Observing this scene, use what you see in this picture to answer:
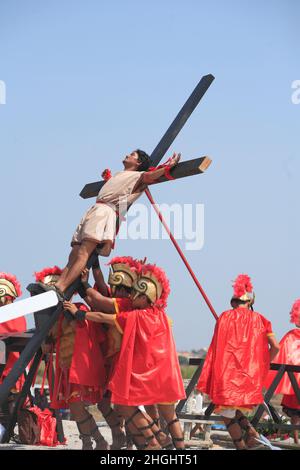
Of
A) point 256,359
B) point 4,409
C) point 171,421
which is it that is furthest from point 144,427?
point 4,409

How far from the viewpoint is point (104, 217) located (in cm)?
757

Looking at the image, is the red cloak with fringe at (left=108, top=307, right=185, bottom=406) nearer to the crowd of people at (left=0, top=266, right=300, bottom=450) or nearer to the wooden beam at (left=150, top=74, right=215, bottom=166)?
the crowd of people at (left=0, top=266, right=300, bottom=450)

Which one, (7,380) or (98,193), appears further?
(98,193)

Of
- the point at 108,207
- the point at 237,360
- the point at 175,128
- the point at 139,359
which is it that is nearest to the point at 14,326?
the point at 108,207

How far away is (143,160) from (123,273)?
1020 millimetres

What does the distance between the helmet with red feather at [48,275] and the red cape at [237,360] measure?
153 cm

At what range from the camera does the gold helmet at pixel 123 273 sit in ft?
25.0

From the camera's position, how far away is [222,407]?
8.12 meters

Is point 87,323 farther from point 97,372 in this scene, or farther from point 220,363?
point 220,363

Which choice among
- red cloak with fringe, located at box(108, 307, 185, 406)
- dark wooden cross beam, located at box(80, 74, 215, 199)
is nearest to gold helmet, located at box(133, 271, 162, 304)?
red cloak with fringe, located at box(108, 307, 185, 406)

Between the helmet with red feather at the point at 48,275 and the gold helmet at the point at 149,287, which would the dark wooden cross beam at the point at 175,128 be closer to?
the helmet with red feather at the point at 48,275

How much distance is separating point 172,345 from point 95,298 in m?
0.73

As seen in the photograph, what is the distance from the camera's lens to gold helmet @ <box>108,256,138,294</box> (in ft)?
25.0

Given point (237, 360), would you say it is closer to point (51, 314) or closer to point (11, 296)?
point (51, 314)
